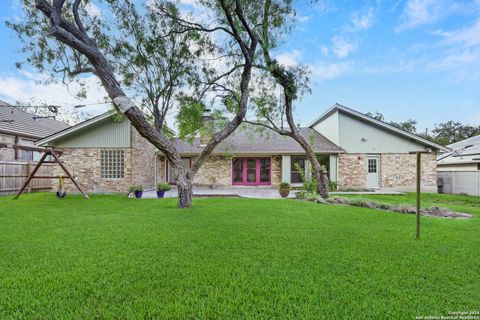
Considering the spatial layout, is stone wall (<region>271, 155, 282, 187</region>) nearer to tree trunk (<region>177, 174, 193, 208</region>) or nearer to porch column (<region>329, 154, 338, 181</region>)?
porch column (<region>329, 154, 338, 181</region>)

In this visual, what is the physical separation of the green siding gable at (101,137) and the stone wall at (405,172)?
618 inches

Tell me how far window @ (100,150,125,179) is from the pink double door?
22.1ft

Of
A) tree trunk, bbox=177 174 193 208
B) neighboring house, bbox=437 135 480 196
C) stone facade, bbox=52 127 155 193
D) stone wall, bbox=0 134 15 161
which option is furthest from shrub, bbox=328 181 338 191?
stone wall, bbox=0 134 15 161

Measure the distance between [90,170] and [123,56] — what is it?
22.6 ft

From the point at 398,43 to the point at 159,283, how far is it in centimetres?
1472

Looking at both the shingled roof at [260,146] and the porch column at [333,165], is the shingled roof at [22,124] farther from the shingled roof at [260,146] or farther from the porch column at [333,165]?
the porch column at [333,165]

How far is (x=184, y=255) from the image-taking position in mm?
3926

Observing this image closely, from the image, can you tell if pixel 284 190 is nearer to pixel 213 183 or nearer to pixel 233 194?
pixel 233 194

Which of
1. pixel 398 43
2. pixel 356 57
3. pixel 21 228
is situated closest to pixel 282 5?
pixel 356 57

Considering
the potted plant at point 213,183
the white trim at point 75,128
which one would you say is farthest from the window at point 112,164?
the potted plant at point 213,183

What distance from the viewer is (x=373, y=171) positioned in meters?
16.2

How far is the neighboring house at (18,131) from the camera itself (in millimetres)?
14471

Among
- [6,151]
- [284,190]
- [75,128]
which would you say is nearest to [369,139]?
[284,190]

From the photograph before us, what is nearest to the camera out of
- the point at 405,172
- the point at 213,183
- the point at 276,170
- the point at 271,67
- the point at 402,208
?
the point at 402,208
